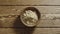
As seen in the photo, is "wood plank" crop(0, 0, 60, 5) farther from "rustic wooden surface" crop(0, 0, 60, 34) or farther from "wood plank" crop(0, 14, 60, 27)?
"wood plank" crop(0, 14, 60, 27)

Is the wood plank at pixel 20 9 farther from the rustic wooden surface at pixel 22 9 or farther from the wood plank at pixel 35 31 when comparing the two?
the wood plank at pixel 35 31

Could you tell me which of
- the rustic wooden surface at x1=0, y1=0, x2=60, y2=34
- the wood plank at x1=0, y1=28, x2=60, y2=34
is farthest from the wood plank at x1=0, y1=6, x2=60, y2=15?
the wood plank at x1=0, y1=28, x2=60, y2=34

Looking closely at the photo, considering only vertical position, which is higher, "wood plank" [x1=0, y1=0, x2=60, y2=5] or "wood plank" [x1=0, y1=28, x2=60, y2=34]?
"wood plank" [x1=0, y1=0, x2=60, y2=5]

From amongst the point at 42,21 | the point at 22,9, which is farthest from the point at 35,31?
the point at 22,9

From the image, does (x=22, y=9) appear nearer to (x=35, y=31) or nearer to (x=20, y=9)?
(x=20, y=9)

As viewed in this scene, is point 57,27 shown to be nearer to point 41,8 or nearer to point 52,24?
point 52,24

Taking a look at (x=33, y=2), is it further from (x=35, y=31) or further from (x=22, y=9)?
(x=35, y=31)

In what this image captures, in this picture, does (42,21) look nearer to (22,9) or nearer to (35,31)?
(35,31)

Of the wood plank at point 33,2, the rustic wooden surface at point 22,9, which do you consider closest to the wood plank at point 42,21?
the rustic wooden surface at point 22,9

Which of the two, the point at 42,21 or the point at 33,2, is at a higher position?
the point at 33,2

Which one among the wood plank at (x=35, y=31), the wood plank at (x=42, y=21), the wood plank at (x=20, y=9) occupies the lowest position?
the wood plank at (x=35, y=31)
